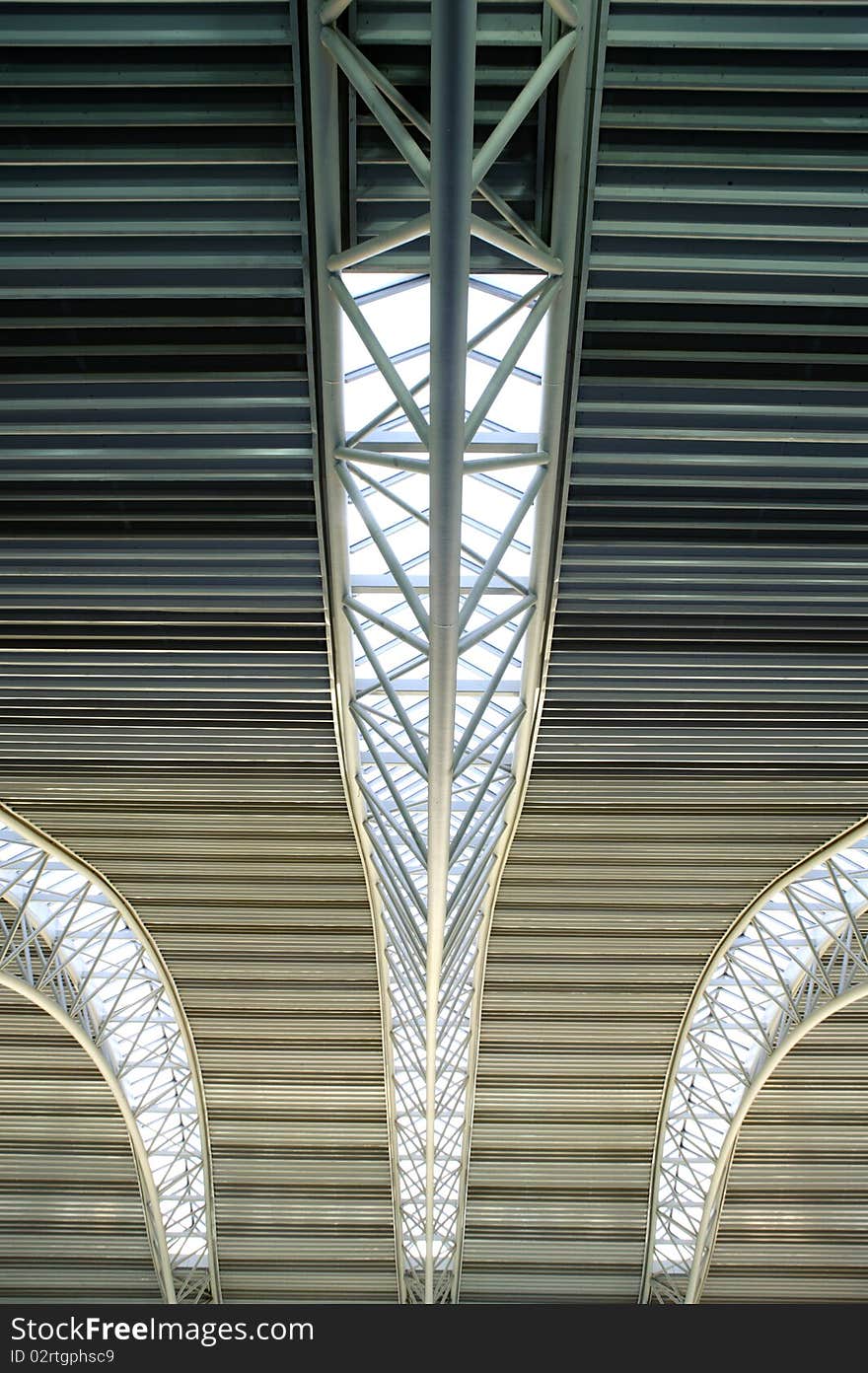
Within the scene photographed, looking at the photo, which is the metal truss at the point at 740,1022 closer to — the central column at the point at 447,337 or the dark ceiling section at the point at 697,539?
the dark ceiling section at the point at 697,539

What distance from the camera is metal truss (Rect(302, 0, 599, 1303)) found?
31.9 feet

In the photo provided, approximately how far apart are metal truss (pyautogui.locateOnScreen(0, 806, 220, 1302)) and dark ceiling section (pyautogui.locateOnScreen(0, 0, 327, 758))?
6569 mm

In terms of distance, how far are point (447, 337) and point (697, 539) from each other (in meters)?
7.56

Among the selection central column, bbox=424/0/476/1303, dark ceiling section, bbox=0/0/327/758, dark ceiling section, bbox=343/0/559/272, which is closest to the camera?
central column, bbox=424/0/476/1303

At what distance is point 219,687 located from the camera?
1978 cm

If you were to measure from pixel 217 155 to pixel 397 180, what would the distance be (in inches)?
73.5

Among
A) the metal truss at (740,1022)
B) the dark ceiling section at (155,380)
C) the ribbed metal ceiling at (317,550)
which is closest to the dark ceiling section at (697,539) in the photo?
the ribbed metal ceiling at (317,550)

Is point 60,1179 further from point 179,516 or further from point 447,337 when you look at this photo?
point 447,337

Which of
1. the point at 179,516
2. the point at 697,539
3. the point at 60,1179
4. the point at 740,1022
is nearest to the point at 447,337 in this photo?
the point at 179,516

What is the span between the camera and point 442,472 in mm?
11375

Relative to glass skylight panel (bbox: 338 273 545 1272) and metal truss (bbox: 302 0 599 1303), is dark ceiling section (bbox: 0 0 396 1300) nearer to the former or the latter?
metal truss (bbox: 302 0 599 1303)

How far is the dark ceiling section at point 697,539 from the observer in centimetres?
1129

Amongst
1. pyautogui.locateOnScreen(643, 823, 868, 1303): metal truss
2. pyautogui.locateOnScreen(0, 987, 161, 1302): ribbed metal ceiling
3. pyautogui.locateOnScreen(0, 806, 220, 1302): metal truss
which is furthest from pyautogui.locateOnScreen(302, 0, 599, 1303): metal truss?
pyautogui.locateOnScreen(0, 987, 161, 1302): ribbed metal ceiling

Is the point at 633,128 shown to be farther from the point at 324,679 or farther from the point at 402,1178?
the point at 402,1178
